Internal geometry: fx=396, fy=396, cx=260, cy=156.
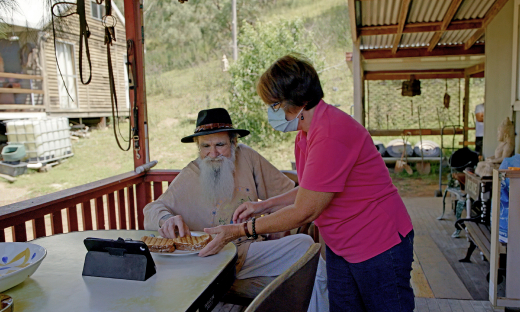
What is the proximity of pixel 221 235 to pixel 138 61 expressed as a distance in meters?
2.24

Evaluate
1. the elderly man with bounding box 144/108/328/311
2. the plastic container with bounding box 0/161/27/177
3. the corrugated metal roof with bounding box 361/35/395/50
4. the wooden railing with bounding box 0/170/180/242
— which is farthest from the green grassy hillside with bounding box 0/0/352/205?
the elderly man with bounding box 144/108/328/311

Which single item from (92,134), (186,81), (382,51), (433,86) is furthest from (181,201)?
(186,81)

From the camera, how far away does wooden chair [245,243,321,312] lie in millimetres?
843

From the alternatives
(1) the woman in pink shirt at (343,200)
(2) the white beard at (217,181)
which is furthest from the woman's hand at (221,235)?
(2) the white beard at (217,181)

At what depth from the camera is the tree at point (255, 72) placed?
36.6ft

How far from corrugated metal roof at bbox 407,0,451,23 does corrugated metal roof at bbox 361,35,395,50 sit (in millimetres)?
1390

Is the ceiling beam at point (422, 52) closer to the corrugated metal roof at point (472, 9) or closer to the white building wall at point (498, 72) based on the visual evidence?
the corrugated metal roof at point (472, 9)

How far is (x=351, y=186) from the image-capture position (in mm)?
1489

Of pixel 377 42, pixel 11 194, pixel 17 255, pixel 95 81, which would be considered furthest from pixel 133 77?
pixel 95 81

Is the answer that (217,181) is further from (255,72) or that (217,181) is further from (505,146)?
(255,72)

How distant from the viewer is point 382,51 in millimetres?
8164

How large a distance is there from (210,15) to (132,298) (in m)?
26.0

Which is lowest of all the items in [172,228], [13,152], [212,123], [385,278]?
[13,152]

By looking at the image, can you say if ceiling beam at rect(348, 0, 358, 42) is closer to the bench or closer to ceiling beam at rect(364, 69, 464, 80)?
the bench
